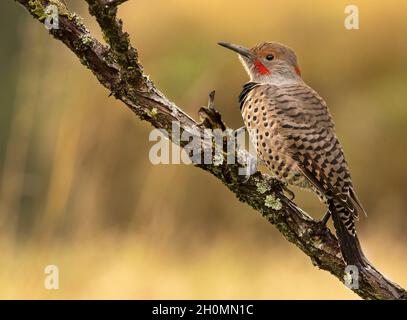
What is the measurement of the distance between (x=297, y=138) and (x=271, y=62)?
1.60 feet

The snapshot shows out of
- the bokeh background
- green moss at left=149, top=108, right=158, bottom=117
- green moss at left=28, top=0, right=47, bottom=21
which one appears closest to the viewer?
green moss at left=28, top=0, right=47, bottom=21

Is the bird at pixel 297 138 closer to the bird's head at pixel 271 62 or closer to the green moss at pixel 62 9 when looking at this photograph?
the bird's head at pixel 271 62

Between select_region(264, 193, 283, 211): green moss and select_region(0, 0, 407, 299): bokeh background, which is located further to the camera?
select_region(0, 0, 407, 299): bokeh background

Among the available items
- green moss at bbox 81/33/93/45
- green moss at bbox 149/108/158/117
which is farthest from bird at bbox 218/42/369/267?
green moss at bbox 81/33/93/45

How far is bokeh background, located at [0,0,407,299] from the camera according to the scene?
5.68m

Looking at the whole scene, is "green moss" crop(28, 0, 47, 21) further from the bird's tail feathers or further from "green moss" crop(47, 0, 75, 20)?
the bird's tail feathers

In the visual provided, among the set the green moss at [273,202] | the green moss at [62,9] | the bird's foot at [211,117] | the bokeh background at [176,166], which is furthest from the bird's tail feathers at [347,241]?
the bokeh background at [176,166]

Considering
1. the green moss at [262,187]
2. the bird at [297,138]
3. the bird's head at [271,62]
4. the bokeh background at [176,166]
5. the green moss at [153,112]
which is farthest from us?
the bokeh background at [176,166]

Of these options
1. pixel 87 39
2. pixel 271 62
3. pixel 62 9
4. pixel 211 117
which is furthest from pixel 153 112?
pixel 271 62

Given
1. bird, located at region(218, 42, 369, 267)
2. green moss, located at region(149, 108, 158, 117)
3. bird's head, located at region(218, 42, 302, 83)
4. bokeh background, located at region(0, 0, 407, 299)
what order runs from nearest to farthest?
green moss, located at region(149, 108, 158, 117) → bird, located at region(218, 42, 369, 267) → bird's head, located at region(218, 42, 302, 83) → bokeh background, located at region(0, 0, 407, 299)

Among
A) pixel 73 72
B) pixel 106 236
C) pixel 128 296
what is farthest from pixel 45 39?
pixel 128 296

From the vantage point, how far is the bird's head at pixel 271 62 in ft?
13.4

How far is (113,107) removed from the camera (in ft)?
22.6

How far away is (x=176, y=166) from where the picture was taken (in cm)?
630
